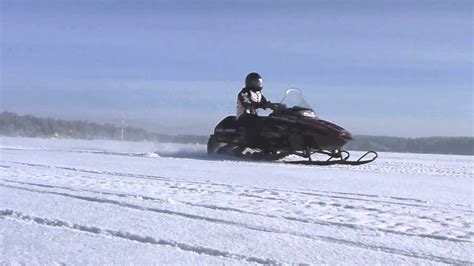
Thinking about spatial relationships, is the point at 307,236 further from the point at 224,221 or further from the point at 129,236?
the point at 129,236

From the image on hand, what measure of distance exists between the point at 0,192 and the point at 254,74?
8.90 m

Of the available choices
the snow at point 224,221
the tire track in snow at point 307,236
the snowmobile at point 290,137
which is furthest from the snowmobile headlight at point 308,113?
the tire track in snow at point 307,236

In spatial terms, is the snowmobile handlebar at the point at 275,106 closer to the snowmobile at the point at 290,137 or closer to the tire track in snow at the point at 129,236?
the snowmobile at the point at 290,137

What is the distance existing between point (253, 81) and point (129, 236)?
410 inches

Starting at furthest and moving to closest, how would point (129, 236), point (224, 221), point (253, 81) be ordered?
point (253, 81) < point (224, 221) < point (129, 236)

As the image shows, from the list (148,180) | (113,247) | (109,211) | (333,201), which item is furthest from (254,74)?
(113,247)

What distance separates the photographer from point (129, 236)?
4.19 m

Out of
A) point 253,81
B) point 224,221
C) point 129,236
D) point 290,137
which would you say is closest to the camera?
point 129,236

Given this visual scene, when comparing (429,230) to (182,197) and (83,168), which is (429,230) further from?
(83,168)

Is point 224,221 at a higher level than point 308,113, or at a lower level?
lower

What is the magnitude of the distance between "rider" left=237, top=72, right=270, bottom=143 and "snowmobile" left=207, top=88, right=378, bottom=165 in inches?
3.5

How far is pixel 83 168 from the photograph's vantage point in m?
9.20

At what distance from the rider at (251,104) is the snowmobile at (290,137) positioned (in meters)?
0.09

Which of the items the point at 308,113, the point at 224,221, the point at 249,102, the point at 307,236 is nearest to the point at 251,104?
the point at 249,102
